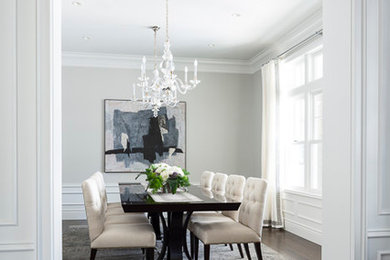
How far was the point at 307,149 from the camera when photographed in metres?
5.46

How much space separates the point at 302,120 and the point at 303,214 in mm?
1339

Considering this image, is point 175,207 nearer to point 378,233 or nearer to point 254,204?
point 254,204

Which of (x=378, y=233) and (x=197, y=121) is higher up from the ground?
(x=197, y=121)

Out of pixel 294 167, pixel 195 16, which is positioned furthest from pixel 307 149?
pixel 195 16

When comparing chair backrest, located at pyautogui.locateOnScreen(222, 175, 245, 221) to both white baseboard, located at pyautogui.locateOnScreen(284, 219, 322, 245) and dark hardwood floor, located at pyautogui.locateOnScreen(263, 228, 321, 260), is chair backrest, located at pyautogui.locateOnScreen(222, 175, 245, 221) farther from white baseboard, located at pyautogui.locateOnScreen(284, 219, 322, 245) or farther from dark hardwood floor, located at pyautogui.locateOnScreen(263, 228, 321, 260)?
white baseboard, located at pyautogui.locateOnScreen(284, 219, 322, 245)

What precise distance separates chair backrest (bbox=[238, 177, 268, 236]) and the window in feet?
5.59

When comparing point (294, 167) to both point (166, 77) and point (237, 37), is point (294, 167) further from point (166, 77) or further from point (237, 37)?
point (166, 77)

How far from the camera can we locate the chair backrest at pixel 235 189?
13.9 feet

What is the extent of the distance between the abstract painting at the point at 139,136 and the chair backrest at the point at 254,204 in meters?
3.25

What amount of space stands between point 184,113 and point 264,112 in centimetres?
151

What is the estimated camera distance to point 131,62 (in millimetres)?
7066

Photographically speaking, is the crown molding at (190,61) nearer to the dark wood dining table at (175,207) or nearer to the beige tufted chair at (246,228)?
the beige tufted chair at (246,228)

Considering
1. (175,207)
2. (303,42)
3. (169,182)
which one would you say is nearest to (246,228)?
(175,207)
